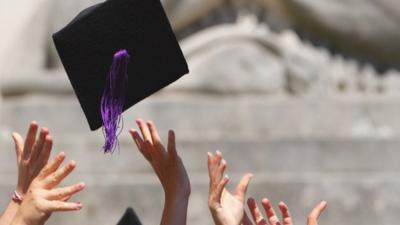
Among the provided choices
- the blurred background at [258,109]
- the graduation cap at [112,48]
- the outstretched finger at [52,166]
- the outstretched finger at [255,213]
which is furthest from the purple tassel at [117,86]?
the blurred background at [258,109]

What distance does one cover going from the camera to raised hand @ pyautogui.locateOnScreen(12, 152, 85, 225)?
289cm

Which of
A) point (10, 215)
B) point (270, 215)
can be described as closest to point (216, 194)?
point (270, 215)

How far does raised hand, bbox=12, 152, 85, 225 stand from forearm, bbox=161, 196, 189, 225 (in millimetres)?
234

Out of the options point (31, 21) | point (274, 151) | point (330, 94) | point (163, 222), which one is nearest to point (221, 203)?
point (163, 222)

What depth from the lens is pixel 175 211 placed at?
3047mm

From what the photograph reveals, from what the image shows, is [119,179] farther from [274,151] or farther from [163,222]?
[163,222]

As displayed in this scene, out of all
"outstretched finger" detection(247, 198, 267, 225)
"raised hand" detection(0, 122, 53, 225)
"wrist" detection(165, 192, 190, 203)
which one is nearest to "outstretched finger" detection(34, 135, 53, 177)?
"raised hand" detection(0, 122, 53, 225)

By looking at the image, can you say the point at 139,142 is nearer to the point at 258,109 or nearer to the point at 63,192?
the point at 63,192

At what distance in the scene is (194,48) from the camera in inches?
227

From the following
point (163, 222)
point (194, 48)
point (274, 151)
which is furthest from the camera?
point (194, 48)

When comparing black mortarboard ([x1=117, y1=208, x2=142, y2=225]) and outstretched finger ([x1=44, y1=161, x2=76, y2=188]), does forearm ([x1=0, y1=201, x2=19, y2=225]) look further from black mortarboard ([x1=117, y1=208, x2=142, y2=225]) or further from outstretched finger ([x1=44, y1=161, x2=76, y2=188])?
black mortarboard ([x1=117, y1=208, x2=142, y2=225])

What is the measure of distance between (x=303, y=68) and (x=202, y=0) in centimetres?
56

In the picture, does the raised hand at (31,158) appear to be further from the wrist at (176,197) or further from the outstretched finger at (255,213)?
the outstretched finger at (255,213)

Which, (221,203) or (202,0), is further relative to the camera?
(202,0)
